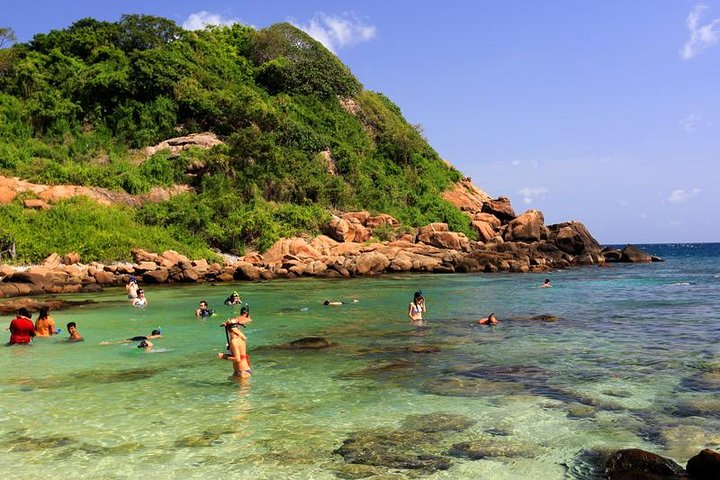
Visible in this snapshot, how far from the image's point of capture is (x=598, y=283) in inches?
1455

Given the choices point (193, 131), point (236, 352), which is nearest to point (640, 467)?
point (236, 352)

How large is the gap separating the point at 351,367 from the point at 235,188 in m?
40.5

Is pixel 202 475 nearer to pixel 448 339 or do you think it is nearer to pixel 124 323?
pixel 448 339

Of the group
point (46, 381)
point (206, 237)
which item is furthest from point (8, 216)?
point (46, 381)

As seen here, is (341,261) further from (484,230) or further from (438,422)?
(438,422)

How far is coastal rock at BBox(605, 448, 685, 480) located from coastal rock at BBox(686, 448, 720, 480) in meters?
0.14

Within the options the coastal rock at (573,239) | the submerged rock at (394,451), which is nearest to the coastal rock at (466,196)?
the coastal rock at (573,239)

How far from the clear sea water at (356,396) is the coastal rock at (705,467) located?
93cm

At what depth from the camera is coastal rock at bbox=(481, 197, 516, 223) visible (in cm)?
6496

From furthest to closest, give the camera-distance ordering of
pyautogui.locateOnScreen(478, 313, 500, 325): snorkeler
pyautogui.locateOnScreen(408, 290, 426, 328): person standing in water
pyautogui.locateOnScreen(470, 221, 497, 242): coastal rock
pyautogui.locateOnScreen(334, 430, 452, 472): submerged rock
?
pyautogui.locateOnScreen(470, 221, 497, 242): coastal rock
pyautogui.locateOnScreen(408, 290, 426, 328): person standing in water
pyautogui.locateOnScreen(478, 313, 500, 325): snorkeler
pyautogui.locateOnScreen(334, 430, 452, 472): submerged rock

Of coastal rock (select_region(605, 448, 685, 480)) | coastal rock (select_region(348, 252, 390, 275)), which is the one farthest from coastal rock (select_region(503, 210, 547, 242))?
coastal rock (select_region(605, 448, 685, 480))

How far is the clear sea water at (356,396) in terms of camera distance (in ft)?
24.7

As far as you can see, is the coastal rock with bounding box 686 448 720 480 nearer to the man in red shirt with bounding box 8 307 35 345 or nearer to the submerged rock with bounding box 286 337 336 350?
the submerged rock with bounding box 286 337 336 350

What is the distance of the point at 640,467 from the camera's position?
6590mm
